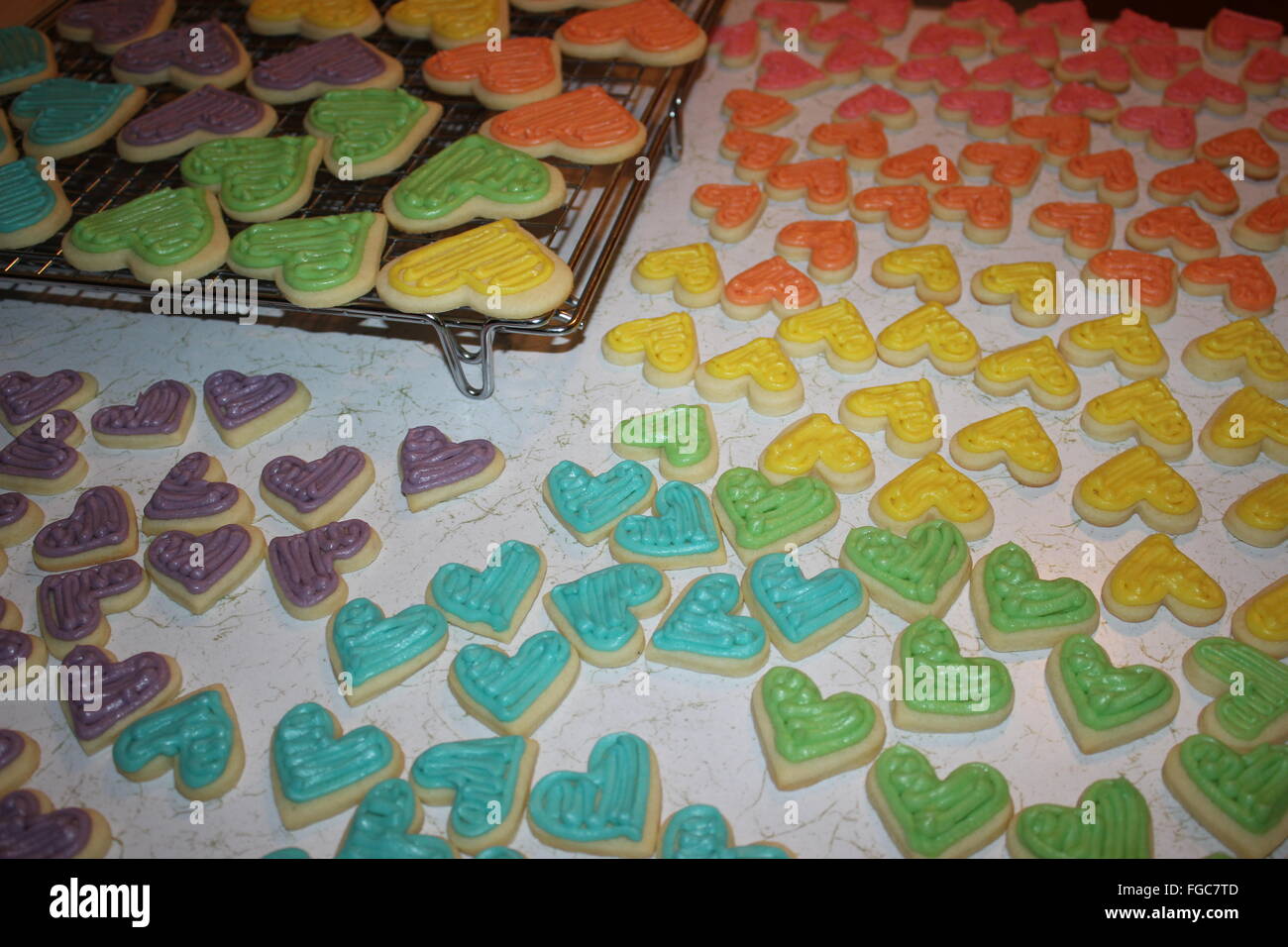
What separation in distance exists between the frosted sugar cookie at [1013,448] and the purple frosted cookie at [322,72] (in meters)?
2.08

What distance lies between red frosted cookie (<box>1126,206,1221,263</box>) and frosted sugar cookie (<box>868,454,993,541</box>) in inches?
46.0

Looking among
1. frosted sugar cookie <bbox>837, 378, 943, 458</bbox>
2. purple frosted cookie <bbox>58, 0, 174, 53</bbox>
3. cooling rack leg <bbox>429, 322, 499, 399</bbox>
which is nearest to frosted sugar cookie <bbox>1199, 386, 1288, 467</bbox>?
frosted sugar cookie <bbox>837, 378, 943, 458</bbox>

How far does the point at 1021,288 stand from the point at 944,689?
133cm

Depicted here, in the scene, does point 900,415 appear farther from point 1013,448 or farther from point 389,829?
point 389,829

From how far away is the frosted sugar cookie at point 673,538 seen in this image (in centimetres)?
244

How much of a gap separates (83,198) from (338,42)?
929 millimetres

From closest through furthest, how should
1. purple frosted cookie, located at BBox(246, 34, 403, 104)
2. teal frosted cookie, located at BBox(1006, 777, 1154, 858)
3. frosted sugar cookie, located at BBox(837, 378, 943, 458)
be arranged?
1. teal frosted cookie, located at BBox(1006, 777, 1154, 858)
2. frosted sugar cookie, located at BBox(837, 378, 943, 458)
3. purple frosted cookie, located at BBox(246, 34, 403, 104)

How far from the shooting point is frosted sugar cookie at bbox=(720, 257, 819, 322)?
301 centimetres

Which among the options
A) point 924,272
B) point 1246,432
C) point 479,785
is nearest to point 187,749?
point 479,785

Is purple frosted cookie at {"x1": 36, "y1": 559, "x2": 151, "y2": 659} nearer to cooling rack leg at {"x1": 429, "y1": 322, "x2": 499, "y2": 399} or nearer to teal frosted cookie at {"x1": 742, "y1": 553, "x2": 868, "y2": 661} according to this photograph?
cooling rack leg at {"x1": 429, "y1": 322, "x2": 499, "y2": 399}

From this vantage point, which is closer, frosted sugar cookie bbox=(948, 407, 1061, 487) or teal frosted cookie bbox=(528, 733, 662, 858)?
teal frosted cookie bbox=(528, 733, 662, 858)

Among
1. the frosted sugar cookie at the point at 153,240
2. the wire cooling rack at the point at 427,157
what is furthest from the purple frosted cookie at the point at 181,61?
the frosted sugar cookie at the point at 153,240

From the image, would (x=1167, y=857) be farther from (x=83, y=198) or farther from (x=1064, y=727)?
(x=83, y=198)

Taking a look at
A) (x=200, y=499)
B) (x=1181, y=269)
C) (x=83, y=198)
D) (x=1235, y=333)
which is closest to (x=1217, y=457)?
(x=1235, y=333)
